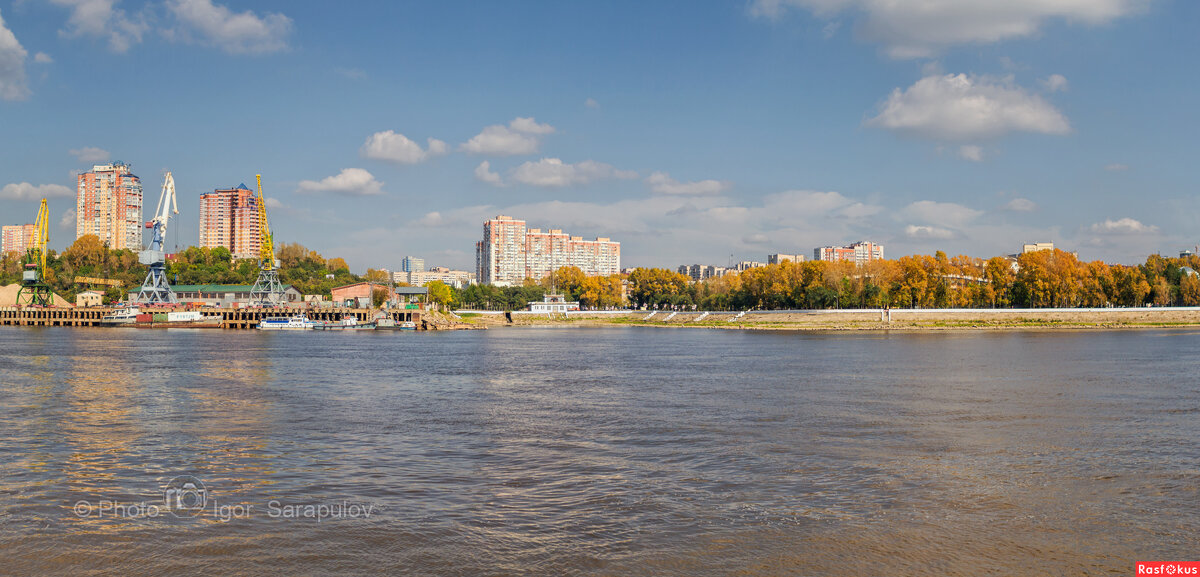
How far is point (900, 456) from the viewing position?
49.5 feet

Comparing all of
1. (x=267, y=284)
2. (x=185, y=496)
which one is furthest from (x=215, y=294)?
(x=185, y=496)

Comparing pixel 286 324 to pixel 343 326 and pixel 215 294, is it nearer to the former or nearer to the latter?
pixel 343 326

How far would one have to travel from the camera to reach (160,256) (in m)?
117

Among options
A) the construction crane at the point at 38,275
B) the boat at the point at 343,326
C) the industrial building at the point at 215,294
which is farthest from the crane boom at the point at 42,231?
the boat at the point at 343,326

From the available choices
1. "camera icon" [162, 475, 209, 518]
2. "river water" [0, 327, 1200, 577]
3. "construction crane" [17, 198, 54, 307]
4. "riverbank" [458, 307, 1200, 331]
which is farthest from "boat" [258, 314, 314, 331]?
"camera icon" [162, 475, 209, 518]

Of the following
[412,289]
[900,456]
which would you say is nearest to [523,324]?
[412,289]

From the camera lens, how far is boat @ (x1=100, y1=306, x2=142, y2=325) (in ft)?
365

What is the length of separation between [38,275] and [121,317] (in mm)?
29419

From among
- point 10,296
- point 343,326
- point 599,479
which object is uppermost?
point 10,296

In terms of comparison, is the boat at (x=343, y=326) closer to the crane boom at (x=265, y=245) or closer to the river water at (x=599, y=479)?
the crane boom at (x=265, y=245)

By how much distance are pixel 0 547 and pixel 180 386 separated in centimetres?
2039

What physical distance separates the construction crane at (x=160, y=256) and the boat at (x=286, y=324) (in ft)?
79.8

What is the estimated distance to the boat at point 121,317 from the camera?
111 meters

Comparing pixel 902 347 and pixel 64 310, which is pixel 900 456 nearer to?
pixel 902 347
